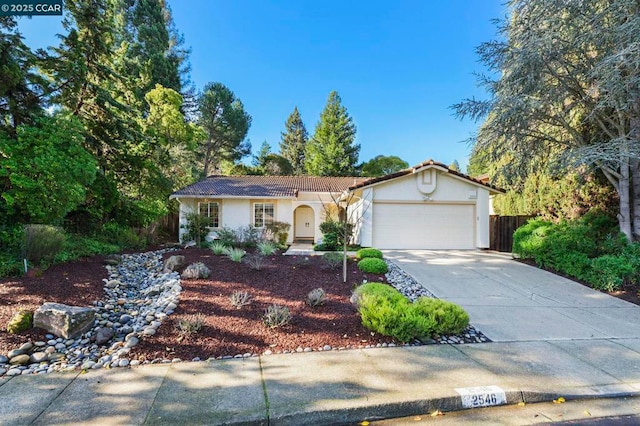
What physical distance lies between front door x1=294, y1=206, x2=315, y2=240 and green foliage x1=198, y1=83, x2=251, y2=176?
13850mm

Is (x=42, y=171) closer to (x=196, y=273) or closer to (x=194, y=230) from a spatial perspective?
(x=196, y=273)

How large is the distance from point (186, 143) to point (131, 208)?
7.32 metres

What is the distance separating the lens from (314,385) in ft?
10.5

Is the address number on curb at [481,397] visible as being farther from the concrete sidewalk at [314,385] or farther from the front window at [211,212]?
the front window at [211,212]

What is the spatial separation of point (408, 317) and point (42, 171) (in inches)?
387

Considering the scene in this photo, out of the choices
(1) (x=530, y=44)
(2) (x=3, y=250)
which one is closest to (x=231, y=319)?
(2) (x=3, y=250)

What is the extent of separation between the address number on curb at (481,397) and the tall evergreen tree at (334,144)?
30.5 metres

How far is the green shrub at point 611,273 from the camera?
7258mm

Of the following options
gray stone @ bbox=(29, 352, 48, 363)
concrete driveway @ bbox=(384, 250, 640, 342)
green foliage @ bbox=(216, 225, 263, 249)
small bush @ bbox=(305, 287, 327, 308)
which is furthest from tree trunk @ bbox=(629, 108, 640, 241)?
gray stone @ bbox=(29, 352, 48, 363)

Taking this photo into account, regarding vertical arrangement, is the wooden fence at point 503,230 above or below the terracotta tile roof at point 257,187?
below

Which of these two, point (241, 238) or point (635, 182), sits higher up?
point (635, 182)

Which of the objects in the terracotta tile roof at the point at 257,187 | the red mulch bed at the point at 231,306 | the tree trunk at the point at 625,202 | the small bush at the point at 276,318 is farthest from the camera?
the terracotta tile roof at the point at 257,187

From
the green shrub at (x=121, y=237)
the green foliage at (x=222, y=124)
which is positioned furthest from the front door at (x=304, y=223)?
the green foliage at (x=222, y=124)

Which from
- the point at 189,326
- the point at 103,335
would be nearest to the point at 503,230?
the point at 189,326
